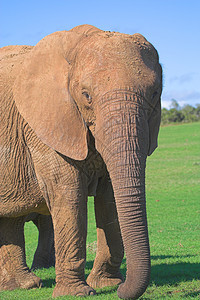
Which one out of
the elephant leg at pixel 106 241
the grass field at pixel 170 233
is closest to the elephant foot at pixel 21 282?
the grass field at pixel 170 233

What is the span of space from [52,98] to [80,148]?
0.70 metres

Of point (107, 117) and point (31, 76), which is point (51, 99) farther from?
point (107, 117)

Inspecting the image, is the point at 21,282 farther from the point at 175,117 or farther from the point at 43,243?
the point at 175,117

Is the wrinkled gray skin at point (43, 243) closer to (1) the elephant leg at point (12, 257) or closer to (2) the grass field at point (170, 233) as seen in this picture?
(2) the grass field at point (170, 233)

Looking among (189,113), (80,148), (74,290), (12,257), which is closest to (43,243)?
(12,257)

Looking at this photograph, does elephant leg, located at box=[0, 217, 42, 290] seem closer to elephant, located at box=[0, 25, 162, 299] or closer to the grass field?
elephant, located at box=[0, 25, 162, 299]

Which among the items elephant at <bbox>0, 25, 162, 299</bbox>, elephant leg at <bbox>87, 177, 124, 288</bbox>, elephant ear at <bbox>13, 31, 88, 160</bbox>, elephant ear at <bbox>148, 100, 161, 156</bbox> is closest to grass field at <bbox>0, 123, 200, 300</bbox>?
elephant leg at <bbox>87, 177, 124, 288</bbox>

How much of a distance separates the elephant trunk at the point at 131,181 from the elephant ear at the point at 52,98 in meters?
0.71

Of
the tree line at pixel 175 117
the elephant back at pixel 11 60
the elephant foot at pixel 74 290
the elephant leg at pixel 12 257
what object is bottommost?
the elephant foot at pixel 74 290

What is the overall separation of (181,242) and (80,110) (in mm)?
6743

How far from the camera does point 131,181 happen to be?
591 centimetres

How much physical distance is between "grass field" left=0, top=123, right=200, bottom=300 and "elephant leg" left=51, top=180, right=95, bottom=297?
0.36 meters

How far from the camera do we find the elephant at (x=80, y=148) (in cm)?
597

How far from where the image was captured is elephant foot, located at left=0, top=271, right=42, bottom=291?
8.25 m
